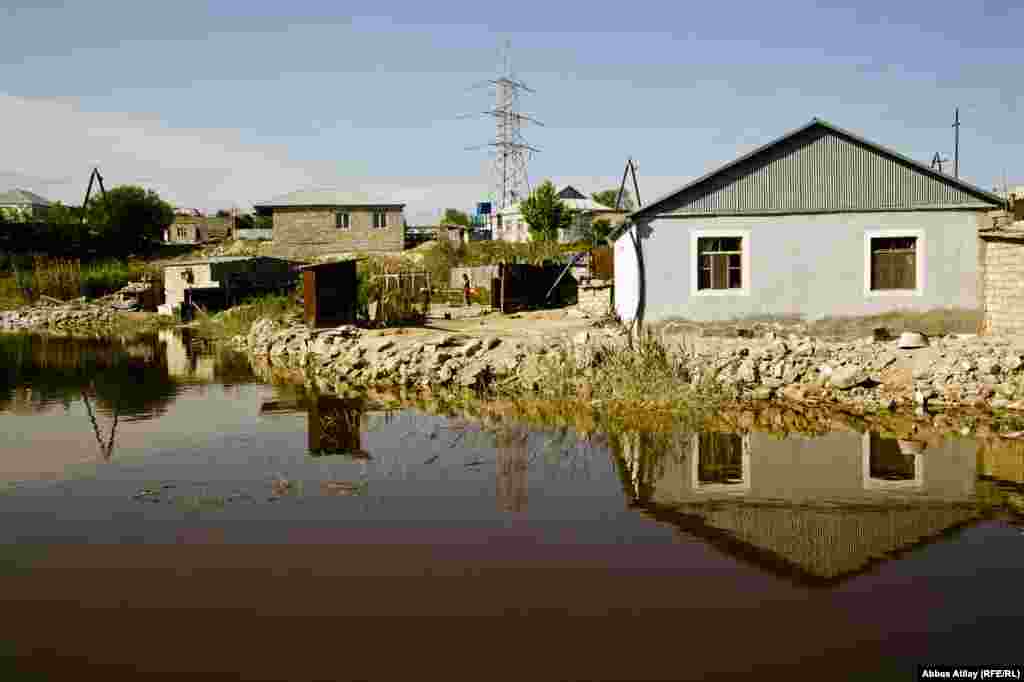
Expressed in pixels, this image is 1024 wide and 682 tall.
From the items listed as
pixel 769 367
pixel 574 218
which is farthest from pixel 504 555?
pixel 574 218

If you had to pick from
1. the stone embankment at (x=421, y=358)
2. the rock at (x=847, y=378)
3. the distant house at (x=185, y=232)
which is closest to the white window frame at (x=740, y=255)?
the stone embankment at (x=421, y=358)

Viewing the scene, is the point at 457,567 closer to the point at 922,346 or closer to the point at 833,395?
the point at 833,395

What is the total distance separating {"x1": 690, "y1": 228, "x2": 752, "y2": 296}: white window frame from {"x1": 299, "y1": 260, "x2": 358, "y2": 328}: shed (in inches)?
416

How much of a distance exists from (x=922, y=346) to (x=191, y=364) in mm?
17731

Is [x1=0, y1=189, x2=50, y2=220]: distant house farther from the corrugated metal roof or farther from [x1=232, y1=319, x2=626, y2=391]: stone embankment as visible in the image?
the corrugated metal roof

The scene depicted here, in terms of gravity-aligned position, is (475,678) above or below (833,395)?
below

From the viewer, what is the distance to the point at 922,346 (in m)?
15.5

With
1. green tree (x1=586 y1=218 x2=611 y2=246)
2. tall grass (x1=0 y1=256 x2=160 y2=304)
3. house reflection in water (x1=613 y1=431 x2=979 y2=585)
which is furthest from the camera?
green tree (x1=586 y1=218 x2=611 y2=246)

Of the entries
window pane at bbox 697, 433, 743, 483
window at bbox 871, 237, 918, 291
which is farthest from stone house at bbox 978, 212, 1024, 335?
window pane at bbox 697, 433, 743, 483

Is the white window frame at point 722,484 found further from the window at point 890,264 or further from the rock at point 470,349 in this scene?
the window at point 890,264

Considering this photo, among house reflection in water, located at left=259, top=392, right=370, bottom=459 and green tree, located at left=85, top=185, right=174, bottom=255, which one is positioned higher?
green tree, located at left=85, top=185, right=174, bottom=255

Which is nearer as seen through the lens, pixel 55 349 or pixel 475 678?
pixel 475 678

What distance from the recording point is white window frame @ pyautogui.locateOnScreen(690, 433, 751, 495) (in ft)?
31.9

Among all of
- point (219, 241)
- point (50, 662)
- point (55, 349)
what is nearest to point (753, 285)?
point (50, 662)
